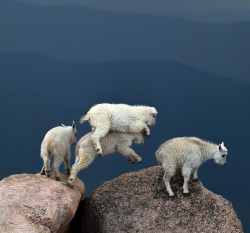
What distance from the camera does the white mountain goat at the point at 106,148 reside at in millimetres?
10258

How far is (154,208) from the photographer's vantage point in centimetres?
1050

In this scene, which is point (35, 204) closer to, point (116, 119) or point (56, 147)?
point (56, 147)

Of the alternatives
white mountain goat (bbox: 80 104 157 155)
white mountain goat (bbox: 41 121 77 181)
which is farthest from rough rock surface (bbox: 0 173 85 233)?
white mountain goat (bbox: 80 104 157 155)

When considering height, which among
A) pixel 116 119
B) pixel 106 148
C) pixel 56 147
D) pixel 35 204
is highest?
pixel 116 119

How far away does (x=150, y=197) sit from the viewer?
34.9ft

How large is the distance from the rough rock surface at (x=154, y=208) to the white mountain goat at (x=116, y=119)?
1.21 metres

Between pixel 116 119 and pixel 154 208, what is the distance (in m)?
2.03

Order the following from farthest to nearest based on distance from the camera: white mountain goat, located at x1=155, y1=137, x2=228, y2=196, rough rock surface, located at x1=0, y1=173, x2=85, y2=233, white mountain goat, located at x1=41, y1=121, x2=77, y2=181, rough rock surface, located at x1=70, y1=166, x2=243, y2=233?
white mountain goat, located at x1=41, y1=121, x2=77, y2=181 < rough rock surface, located at x1=70, y1=166, x2=243, y2=233 < white mountain goat, located at x1=155, y1=137, x2=228, y2=196 < rough rock surface, located at x1=0, y1=173, x2=85, y2=233

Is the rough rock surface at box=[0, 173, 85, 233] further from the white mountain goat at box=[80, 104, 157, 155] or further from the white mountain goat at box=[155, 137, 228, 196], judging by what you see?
the white mountain goat at box=[155, 137, 228, 196]

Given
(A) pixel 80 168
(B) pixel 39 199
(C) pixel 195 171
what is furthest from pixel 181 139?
(B) pixel 39 199

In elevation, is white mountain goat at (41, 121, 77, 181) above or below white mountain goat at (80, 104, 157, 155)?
below

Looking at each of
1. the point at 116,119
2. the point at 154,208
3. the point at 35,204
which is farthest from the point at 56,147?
the point at 154,208

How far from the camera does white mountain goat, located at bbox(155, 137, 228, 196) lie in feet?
33.2

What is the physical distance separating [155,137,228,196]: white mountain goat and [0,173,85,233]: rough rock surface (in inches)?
77.0
